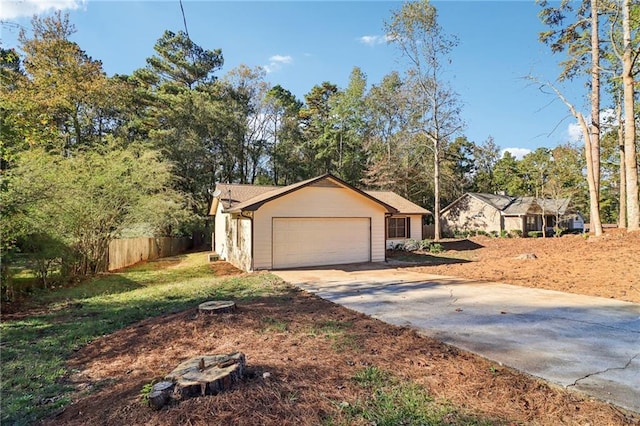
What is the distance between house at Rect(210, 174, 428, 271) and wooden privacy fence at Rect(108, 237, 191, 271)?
4478 mm

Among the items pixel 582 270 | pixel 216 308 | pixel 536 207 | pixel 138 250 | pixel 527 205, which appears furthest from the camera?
pixel 536 207

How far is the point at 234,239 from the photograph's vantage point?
1444 cm

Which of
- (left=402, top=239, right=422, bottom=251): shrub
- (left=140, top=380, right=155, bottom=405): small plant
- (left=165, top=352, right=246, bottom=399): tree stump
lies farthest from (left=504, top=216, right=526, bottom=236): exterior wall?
(left=140, top=380, right=155, bottom=405): small plant

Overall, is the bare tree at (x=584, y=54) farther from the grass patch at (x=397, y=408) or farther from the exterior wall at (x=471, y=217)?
the grass patch at (x=397, y=408)

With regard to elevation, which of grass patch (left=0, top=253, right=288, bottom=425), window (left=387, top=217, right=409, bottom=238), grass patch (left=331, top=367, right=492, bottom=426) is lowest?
grass patch (left=0, top=253, right=288, bottom=425)

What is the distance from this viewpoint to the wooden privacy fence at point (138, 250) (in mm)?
13277

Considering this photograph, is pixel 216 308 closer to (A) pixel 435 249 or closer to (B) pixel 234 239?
(B) pixel 234 239

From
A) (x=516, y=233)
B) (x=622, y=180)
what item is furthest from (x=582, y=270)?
(x=516, y=233)

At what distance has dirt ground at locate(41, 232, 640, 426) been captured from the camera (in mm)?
2650

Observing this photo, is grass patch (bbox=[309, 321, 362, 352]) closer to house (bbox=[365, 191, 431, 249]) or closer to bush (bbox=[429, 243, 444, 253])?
bush (bbox=[429, 243, 444, 253])

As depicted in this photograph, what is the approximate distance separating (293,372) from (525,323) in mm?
3944

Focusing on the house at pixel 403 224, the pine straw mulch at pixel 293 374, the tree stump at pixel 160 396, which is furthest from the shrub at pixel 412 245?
the tree stump at pixel 160 396

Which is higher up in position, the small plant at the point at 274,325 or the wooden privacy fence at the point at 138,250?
the wooden privacy fence at the point at 138,250

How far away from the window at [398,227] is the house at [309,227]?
240 inches
